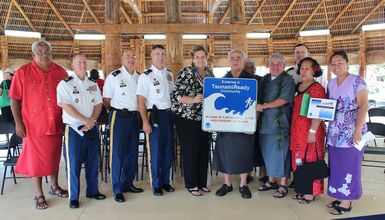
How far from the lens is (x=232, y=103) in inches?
138

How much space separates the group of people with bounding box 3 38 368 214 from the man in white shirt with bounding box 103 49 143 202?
1 centimetres

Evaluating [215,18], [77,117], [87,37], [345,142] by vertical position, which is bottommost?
[345,142]

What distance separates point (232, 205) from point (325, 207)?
0.94 m

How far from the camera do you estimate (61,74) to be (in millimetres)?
3562

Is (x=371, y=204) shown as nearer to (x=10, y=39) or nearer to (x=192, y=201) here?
(x=192, y=201)

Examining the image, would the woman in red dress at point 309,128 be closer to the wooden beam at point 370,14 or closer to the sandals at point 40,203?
the sandals at point 40,203

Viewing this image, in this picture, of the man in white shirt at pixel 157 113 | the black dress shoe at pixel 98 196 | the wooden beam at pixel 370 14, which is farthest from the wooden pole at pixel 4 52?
the wooden beam at pixel 370 14

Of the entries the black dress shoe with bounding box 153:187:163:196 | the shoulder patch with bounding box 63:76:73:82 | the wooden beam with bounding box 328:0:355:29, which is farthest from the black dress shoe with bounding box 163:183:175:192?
the wooden beam with bounding box 328:0:355:29

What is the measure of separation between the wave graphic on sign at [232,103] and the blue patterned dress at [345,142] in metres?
0.84

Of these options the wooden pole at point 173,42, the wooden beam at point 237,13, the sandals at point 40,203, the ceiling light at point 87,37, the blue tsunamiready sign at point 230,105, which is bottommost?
the sandals at point 40,203

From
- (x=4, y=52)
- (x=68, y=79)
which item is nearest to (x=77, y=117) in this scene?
(x=68, y=79)

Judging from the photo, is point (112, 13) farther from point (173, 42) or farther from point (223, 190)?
point (223, 190)

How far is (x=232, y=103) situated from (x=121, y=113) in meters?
1.20

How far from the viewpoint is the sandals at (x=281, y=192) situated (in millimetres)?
3627
